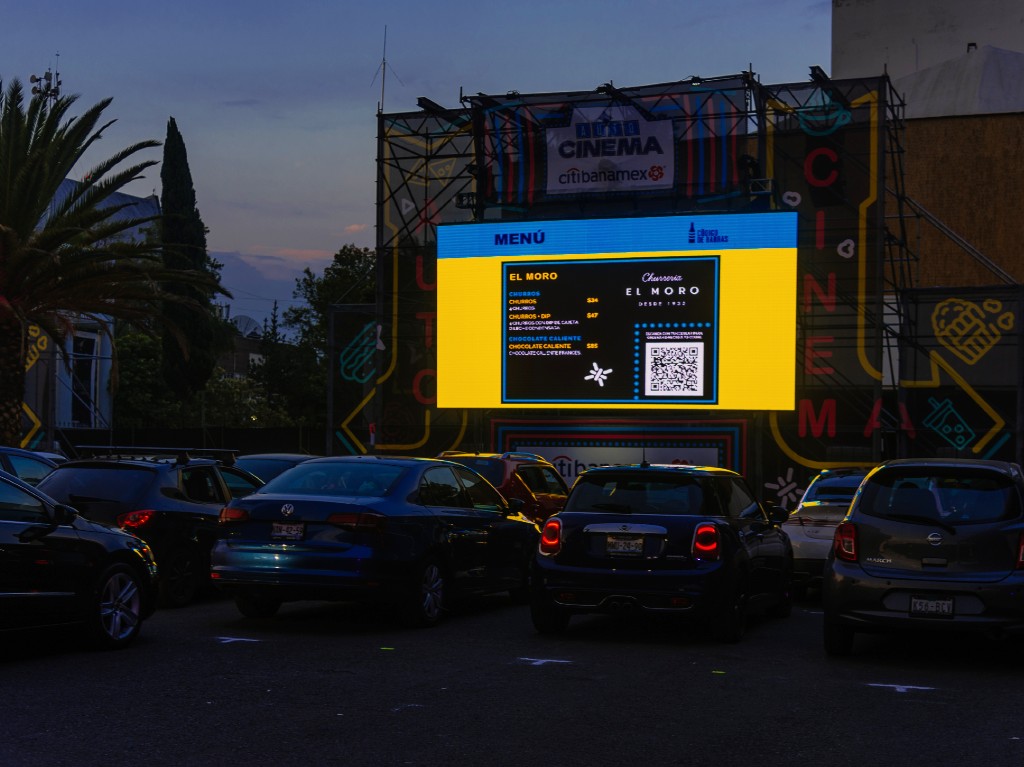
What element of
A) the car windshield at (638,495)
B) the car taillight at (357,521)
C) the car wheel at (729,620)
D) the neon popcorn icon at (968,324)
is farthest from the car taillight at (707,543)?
the neon popcorn icon at (968,324)

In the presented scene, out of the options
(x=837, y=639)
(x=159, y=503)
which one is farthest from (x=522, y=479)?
(x=837, y=639)

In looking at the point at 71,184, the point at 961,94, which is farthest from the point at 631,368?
the point at 71,184

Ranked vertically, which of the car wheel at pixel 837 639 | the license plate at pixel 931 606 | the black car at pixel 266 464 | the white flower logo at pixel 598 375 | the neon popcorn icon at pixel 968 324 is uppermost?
the neon popcorn icon at pixel 968 324

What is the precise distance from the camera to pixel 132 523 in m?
13.6

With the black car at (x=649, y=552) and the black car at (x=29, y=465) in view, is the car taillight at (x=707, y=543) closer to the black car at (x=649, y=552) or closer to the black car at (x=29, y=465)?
the black car at (x=649, y=552)

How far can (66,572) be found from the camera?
10.4 meters

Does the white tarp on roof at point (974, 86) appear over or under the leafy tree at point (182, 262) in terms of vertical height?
over

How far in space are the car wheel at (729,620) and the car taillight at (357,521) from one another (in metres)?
2.94

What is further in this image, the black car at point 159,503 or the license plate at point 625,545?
the black car at point 159,503

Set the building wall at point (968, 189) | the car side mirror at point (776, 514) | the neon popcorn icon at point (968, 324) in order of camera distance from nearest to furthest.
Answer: the car side mirror at point (776, 514), the neon popcorn icon at point (968, 324), the building wall at point (968, 189)

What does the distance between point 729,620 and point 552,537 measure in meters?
1.63

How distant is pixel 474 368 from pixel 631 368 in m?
3.44

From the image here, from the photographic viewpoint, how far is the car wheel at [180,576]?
13.9m

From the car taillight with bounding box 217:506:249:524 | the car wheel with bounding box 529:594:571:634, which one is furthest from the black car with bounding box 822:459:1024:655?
the car taillight with bounding box 217:506:249:524
